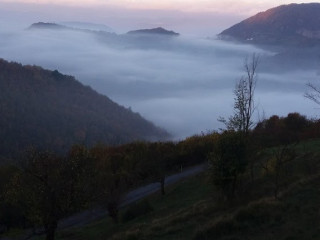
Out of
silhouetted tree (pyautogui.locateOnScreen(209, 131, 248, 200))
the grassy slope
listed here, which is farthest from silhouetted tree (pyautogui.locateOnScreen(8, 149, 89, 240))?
silhouetted tree (pyautogui.locateOnScreen(209, 131, 248, 200))

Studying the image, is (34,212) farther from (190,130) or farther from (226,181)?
(190,130)

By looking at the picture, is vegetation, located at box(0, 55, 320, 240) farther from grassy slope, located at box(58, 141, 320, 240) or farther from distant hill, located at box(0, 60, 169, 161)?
distant hill, located at box(0, 60, 169, 161)

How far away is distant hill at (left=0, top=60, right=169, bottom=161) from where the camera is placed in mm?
102438

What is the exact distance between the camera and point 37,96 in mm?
125312

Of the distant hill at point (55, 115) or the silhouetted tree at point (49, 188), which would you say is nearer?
the silhouetted tree at point (49, 188)

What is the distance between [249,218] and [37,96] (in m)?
116

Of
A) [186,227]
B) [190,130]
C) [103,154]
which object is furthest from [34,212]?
[190,130]

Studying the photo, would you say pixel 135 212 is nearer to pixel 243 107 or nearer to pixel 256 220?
pixel 243 107

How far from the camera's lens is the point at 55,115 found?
391 ft

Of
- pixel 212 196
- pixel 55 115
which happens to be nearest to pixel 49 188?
pixel 212 196

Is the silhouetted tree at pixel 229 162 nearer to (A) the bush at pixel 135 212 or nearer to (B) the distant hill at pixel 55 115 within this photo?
(A) the bush at pixel 135 212

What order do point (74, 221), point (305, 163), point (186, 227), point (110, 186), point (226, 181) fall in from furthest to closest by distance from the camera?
point (74, 221) → point (110, 186) → point (305, 163) → point (226, 181) → point (186, 227)

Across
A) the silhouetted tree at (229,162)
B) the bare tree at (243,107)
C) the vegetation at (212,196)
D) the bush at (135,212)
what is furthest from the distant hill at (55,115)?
the silhouetted tree at (229,162)

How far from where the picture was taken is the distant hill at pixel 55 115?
336 feet
